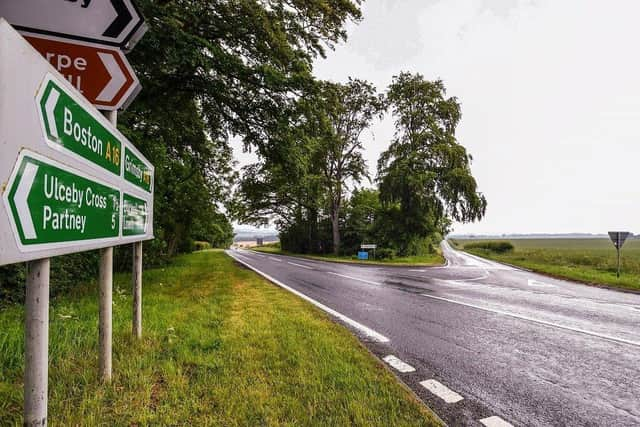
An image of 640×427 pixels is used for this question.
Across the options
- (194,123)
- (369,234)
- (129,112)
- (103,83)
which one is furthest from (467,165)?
(103,83)

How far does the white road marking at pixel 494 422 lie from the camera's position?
2.24 m

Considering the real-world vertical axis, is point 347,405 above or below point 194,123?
below

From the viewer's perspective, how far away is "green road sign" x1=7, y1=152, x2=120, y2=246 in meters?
1.15

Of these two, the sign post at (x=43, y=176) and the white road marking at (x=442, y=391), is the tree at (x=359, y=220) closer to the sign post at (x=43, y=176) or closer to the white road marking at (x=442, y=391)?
the white road marking at (x=442, y=391)

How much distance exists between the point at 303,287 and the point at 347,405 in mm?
6564

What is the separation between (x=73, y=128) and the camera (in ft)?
5.23

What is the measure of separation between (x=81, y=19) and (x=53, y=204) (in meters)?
1.49

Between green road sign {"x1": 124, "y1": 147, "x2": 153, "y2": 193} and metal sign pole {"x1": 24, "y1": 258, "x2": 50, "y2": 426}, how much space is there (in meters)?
1.20

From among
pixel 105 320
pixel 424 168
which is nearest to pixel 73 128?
pixel 105 320

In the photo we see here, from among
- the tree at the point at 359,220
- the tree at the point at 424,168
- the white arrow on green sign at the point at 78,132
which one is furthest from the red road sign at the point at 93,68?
the tree at the point at 359,220

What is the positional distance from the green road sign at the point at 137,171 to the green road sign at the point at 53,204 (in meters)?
0.58

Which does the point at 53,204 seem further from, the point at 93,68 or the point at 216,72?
the point at 216,72

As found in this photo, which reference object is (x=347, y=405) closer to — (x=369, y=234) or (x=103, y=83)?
(x=103, y=83)

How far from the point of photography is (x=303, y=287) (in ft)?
29.0
